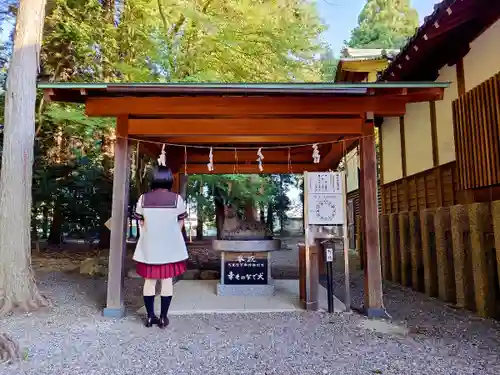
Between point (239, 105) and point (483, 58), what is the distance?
3.34m

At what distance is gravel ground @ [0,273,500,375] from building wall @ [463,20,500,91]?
3.14m

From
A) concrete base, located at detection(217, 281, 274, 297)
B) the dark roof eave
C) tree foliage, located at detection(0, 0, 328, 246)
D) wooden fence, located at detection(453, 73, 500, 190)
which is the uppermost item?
tree foliage, located at detection(0, 0, 328, 246)

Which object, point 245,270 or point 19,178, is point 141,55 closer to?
point 19,178

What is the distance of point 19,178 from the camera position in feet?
17.2

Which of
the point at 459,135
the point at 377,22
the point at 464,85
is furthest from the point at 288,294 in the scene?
the point at 377,22

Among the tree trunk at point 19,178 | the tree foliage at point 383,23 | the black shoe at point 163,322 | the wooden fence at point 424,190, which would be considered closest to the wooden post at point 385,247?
the wooden fence at point 424,190

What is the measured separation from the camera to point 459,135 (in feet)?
18.2

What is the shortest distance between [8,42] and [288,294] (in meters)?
12.1

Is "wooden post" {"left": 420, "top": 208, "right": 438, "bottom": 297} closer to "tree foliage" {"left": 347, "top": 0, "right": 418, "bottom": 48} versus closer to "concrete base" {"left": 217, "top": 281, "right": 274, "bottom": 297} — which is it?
"concrete base" {"left": 217, "top": 281, "right": 274, "bottom": 297}

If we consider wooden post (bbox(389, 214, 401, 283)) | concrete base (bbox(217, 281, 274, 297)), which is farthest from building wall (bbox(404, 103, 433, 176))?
concrete base (bbox(217, 281, 274, 297))

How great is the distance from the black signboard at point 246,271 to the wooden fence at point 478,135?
317cm

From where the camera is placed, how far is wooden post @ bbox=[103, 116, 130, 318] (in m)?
4.81

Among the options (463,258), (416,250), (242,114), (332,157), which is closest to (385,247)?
(416,250)

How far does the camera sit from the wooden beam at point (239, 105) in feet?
16.2
